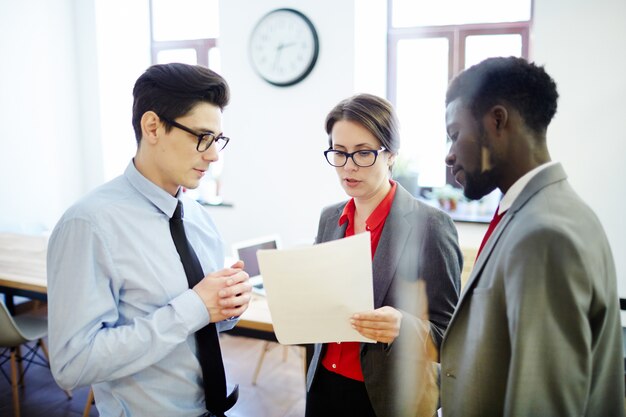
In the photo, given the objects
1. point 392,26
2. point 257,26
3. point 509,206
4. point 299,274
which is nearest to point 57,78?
point 257,26

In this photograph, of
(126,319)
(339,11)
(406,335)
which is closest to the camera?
(126,319)

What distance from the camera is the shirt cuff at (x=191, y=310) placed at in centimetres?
101

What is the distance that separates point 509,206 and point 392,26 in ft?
11.4

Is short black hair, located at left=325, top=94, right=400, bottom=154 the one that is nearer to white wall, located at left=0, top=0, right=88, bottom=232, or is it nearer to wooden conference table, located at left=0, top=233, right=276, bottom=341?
wooden conference table, located at left=0, top=233, right=276, bottom=341

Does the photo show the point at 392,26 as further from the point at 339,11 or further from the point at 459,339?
the point at 459,339

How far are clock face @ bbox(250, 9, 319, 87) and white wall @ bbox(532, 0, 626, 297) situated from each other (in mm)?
1675

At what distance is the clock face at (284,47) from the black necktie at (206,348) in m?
2.88

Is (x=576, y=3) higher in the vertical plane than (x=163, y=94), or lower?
higher

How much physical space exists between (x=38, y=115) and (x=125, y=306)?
13.2 feet

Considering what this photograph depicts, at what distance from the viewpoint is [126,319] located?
1029 millimetres

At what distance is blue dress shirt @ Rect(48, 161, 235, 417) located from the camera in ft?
3.10

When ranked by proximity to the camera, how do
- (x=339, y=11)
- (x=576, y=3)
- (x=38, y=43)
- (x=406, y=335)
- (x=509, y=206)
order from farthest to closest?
1. (x=38, y=43)
2. (x=339, y=11)
3. (x=576, y=3)
4. (x=406, y=335)
5. (x=509, y=206)

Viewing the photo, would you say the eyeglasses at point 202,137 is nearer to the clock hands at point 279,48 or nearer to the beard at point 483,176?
the beard at point 483,176

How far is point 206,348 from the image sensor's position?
1.13 metres
